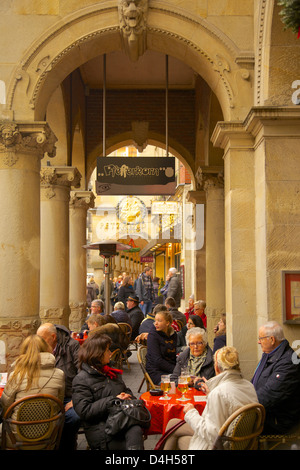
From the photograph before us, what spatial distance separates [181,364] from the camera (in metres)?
5.96

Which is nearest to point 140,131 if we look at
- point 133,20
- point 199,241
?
point 199,241

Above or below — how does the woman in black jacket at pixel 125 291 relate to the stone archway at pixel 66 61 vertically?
below

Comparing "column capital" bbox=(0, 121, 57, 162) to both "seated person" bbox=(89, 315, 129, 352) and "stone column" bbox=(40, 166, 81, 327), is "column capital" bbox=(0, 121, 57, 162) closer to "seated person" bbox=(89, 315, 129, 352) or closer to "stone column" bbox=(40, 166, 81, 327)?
"seated person" bbox=(89, 315, 129, 352)

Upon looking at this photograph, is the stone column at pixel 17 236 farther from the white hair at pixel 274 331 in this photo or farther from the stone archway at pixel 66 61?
the white hair at pixel 274 331

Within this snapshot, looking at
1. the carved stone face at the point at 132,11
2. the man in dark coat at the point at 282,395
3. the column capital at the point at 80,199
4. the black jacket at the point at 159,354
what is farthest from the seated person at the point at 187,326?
the column capital at the point at 80,199

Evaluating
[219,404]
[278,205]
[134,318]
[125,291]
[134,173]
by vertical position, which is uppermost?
[134,173]

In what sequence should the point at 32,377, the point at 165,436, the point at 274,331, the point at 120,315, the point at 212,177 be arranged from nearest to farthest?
the point at 165,436, the point at 32,377, the point at 274,331, the point at 120,315, the point at 212,177

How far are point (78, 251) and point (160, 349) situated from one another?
31.9ft

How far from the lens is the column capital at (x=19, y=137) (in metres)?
7.53

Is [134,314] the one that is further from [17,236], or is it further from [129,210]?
[129,210]

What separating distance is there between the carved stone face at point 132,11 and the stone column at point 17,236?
2003mm

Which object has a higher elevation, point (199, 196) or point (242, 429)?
point (199, 196)

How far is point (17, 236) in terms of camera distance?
24.9ft

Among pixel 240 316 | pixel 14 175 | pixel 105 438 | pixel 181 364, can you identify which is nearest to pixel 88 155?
pixel 14 175
